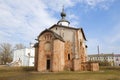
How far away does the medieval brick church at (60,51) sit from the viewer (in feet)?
118

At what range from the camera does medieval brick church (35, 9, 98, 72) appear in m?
36.1

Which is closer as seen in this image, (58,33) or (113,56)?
(58,33)

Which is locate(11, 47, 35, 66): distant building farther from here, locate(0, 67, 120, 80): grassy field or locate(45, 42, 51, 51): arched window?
locate(0, 67, 120, 80): grassy field

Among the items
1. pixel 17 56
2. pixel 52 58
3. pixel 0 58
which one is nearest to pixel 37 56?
pixel 52 58

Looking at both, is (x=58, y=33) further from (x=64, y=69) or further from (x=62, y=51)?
(x=64, y=69)

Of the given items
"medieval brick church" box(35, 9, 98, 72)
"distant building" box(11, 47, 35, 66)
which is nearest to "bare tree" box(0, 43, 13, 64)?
"distant building" box(11, 47, 35, 66)

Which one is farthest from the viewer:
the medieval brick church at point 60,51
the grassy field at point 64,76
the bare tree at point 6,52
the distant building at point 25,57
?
the bare tree at point 6,52

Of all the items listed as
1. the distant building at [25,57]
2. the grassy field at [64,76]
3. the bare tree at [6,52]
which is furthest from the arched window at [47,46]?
the bare tree at [6,52]

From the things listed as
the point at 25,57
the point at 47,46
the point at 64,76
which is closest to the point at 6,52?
the point at 25,57

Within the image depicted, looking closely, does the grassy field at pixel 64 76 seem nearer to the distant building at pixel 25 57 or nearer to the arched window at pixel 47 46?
the arched window at pixel 47 46

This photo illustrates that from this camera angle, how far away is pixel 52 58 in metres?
35.9

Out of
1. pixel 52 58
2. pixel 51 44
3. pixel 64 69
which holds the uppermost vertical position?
pixel 51 44

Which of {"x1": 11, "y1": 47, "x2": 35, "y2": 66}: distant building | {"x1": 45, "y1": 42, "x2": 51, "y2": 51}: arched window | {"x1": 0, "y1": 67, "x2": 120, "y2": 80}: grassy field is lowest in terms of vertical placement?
{"x1": 0, "y1": 67, "x2": 120, "y2": 80}: grassy field

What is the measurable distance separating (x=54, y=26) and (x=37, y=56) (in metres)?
8.32
